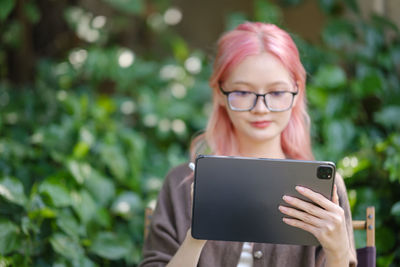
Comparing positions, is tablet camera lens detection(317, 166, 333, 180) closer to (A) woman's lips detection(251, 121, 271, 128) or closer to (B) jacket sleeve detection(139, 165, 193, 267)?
(A) woman's lips detection(251, 121, 271, 128)

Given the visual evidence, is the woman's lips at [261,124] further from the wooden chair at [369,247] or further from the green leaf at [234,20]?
the green leaf at [234,20]

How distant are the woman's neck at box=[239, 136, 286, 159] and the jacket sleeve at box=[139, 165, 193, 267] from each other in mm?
217

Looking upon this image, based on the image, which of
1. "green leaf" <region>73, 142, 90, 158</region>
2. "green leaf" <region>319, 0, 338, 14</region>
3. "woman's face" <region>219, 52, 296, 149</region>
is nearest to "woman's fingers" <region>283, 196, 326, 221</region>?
"woman's face" <region>219, 52, 296, 149</region>

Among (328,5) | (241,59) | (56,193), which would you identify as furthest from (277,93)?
(328,5)

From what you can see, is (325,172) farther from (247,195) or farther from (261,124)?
(261,124)

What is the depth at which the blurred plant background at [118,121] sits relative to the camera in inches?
88.5

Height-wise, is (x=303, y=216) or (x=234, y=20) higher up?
A: (x=234, y=20)

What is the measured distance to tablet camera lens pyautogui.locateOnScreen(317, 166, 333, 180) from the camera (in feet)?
4.41

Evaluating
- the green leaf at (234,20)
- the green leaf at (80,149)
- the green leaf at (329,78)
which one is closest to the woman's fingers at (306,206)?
the green leaf at (80,149)

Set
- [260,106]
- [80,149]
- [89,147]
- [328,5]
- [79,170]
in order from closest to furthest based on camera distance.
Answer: [260,106] < [79,170] < [80,149] < [89,147] < [328,5]

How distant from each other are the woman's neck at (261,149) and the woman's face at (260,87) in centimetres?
6

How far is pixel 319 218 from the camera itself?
1369mm

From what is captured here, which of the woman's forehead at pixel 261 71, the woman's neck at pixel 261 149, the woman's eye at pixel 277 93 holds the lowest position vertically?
the woman's neck at pixel 261 149

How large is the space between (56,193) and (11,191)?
0.19 metres
